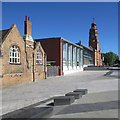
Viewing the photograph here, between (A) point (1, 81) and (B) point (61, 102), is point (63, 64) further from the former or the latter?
(B) point (61, 102)

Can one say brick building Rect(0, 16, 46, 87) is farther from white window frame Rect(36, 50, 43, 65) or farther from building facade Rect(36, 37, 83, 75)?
building facade Rect(36, 37, 83, 75)

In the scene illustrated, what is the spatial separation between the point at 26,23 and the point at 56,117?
55.6 ft

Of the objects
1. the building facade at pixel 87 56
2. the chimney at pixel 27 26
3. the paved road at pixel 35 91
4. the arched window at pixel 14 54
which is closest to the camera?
the paved road at pixel 35 91

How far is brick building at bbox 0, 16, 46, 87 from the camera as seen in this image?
14898mm

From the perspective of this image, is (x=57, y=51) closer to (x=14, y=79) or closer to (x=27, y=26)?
(x=27, y=26)

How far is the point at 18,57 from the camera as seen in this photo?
17141mm

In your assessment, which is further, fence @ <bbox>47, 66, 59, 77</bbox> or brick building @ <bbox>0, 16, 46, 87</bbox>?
fence @ <bbox>47, 66, 59, 77</bbox>

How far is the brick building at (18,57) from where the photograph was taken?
1490cm

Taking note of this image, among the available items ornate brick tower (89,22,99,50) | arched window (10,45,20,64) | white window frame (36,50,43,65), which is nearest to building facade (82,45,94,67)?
ornate brick tower (89,22,99,50)

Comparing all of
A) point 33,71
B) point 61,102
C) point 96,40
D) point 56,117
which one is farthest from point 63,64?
point 96,40

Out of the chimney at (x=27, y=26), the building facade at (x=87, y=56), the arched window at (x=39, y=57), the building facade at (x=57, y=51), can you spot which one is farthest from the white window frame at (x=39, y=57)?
the building facade at (x=87, y=56)

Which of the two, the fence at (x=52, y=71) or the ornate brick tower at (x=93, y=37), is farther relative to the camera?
the ornate brick tower at (x=93, y=37)

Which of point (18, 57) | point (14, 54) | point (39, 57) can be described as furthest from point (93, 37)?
point (14, 54)

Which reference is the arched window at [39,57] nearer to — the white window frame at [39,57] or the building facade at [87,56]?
the white window frame at [39,57]
